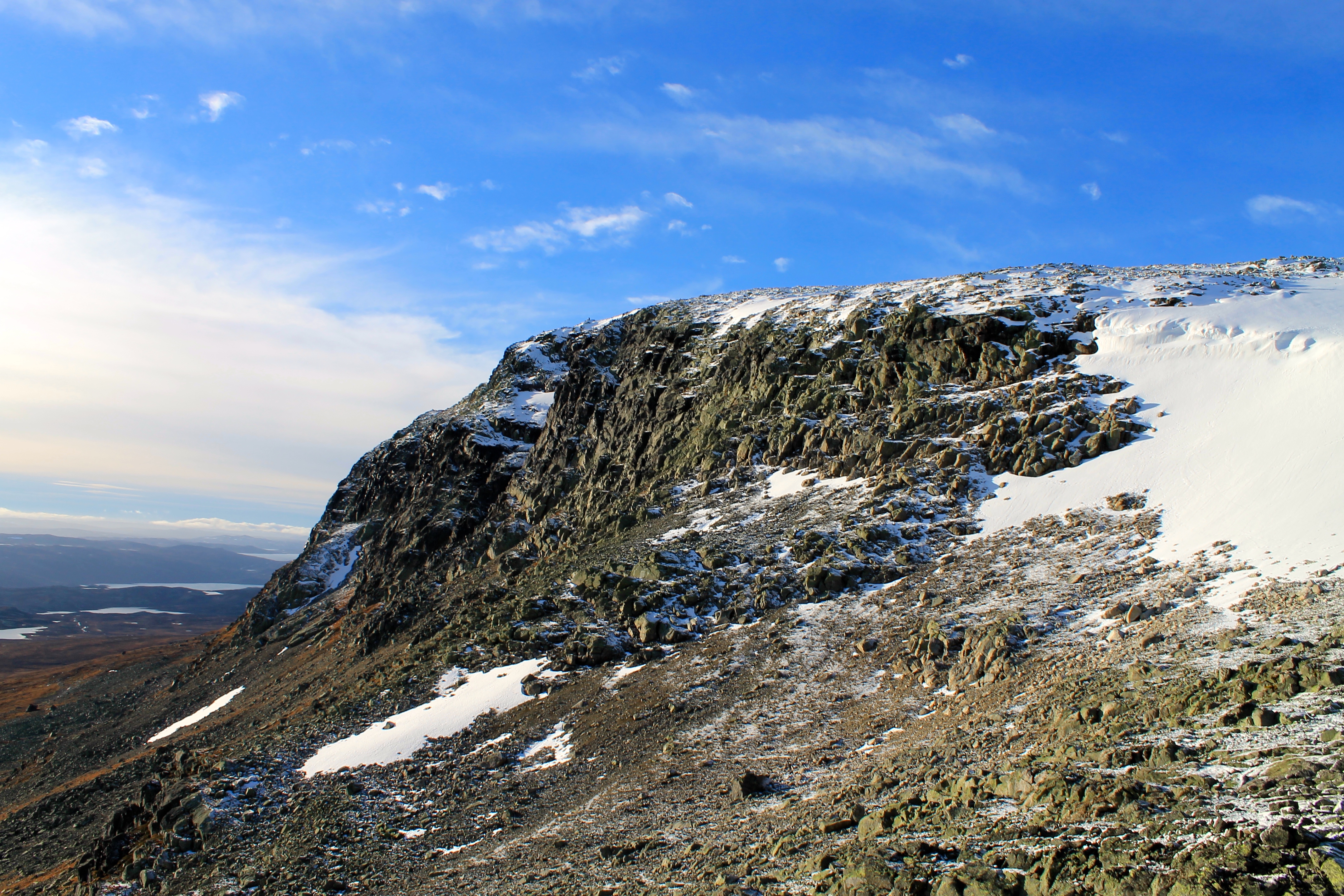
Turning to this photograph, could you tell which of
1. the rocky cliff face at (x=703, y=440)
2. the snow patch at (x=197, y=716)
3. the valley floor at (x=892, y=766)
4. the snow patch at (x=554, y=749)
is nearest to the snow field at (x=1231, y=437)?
the valley floor at (x=892, y=766)

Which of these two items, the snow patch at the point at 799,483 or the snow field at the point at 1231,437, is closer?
the snow field at the point at 1231,437

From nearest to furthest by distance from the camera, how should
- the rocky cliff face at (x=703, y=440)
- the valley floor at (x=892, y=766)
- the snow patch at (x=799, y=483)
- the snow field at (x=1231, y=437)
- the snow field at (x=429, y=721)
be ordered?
the valley floor at (x=892, y=766)
the snow field at (x=1231, y=437)
the snow field at (x=429, y=721)
the rocky cliff face at (x=703, y=440)
the snow patch at (x=799, y=483)

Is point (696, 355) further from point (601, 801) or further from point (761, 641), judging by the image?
point (601, 801)

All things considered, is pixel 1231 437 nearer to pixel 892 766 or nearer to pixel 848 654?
pixel 848 654

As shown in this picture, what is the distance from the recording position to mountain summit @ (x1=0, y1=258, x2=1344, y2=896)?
9148 millimetres

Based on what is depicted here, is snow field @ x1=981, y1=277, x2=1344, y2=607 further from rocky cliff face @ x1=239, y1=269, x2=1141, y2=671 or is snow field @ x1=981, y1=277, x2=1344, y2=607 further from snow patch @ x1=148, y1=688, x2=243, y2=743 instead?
snow patch @ x1=148, y1=688, x2=243, y2=743

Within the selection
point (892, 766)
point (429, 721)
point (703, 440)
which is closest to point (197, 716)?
point (429, 721)

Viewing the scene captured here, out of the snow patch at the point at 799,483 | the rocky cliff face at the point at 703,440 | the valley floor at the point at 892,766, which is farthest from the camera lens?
the snow patch at the point at 799,483

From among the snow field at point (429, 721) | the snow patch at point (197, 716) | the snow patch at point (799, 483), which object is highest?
the snow patch at point (799, 483)

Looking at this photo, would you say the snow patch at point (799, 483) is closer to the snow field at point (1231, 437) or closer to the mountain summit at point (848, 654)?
the mountain summit at point (848, 654)

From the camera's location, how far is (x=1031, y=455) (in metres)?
26.4

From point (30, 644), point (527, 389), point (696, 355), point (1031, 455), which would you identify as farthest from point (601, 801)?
point (30, 644)

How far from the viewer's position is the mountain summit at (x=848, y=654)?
30.0ft

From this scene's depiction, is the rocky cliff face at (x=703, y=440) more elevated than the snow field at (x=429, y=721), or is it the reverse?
the rocky cliff face at (x=703, y=440)
